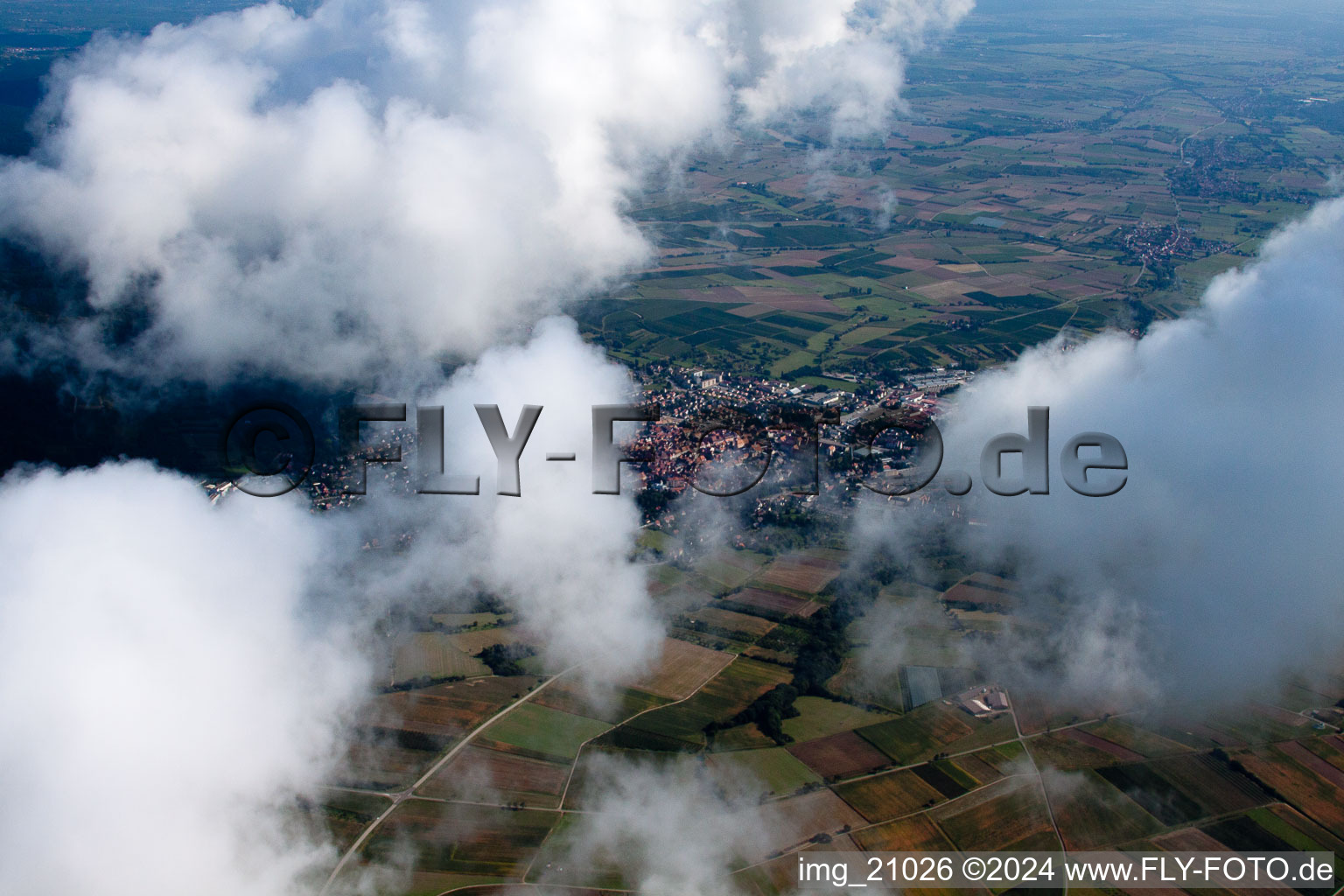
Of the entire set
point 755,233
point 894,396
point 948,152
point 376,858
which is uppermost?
point 948,152

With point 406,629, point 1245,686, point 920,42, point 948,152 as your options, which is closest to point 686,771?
point 406,629

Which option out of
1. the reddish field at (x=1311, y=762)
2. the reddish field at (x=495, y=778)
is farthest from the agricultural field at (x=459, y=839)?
the reddish field at (x=1311, y=762)

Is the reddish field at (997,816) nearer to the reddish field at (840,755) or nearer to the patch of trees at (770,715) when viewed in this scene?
the reddish field at (840,755)

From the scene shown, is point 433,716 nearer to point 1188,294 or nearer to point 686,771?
point 686,771

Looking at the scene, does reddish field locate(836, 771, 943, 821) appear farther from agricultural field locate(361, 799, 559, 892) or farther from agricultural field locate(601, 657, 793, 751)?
agricultural field locate(361, 799, 559, 892)

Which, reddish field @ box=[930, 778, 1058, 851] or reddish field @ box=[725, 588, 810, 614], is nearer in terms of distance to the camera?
reddish field @ box=[930, 778, 1058, 851]

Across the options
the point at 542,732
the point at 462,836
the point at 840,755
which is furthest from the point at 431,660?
the point at 840,755

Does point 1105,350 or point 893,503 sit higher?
point 1105,350

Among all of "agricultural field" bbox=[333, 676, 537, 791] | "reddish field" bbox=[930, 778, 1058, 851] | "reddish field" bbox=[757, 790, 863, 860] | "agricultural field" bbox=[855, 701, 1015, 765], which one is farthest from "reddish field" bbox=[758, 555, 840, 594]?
"reddish field" bbox=[930, 778, 1058, 851]
